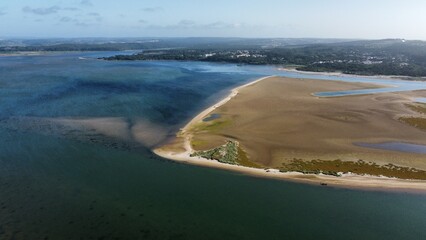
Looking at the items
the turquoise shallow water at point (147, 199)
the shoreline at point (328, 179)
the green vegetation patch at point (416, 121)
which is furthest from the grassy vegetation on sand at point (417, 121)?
the turquoise shallow water at point (147, 199)

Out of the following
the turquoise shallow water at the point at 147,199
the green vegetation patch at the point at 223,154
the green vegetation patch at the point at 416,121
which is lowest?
the turquoise shallow water at the point at 147,199

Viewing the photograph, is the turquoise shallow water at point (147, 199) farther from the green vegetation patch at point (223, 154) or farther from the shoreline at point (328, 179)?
the green vegetation patch at point (223, 154)

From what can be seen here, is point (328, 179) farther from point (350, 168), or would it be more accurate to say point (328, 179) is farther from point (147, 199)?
point (147, 199)

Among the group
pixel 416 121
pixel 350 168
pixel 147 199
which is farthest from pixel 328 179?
pixel 416 121

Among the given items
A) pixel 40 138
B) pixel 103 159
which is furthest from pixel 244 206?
pixel 40 138

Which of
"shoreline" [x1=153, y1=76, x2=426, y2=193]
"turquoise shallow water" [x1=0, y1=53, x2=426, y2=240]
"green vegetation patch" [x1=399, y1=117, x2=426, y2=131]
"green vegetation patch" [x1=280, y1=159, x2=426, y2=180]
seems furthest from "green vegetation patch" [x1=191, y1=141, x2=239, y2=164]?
"green vegetation patch" [x1=399, y1=117, x2=426, y2=131]

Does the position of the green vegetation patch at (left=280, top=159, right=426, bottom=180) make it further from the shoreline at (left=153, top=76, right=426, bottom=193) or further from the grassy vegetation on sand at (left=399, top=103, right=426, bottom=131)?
the grassy vegetation on sand at (left=399, top=103, right=426, bottom=131)

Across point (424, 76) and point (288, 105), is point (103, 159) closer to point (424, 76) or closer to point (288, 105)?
point (288, 105)
